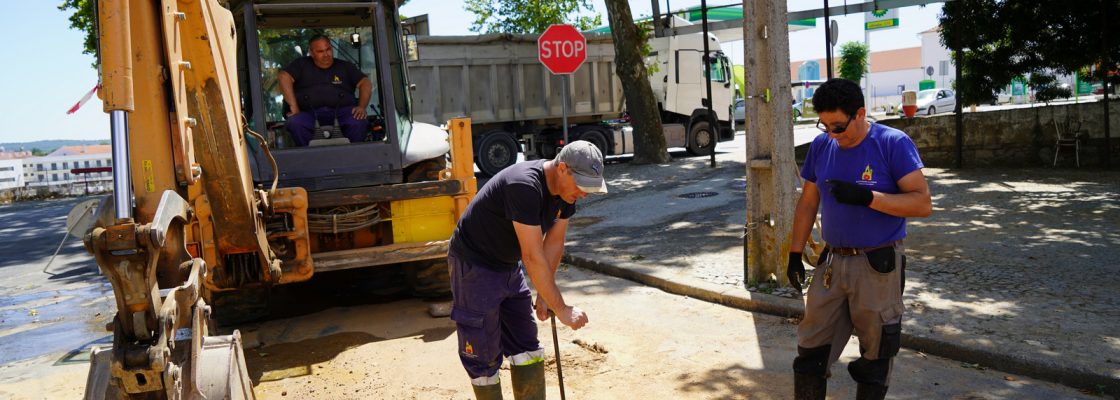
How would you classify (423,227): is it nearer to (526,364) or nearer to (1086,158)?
(526,364)

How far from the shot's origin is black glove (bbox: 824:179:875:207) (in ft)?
12.9

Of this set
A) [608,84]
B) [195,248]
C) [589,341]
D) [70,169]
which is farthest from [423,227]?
[70,169]

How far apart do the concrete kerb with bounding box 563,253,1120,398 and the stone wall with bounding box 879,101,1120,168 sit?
26.2ft

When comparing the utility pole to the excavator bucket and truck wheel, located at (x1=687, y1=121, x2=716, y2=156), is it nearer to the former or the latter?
the excavator bucket

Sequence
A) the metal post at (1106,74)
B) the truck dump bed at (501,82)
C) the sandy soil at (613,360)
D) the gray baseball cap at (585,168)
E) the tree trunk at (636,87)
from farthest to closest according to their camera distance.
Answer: the truck dump bed at (501,82) < the tree trunk at (636,87) < the metal post at (1106,74) < the sandy soil at (613,360) < the gray baseball cap at (585,168)

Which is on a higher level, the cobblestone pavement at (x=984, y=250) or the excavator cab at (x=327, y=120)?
the excavator cab at (x=327, y=120)

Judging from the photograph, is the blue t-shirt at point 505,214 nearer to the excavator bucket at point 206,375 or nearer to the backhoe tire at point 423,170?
the excavator bucket at point 206,375

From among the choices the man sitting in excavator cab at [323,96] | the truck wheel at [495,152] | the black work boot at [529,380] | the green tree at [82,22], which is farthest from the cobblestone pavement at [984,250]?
the green tree at [82,22]

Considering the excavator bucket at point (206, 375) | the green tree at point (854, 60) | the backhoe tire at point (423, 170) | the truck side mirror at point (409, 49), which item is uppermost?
the green tree at point (854, 60)

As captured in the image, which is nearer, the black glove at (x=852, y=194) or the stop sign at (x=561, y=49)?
the black glove at (x=852, y=194)

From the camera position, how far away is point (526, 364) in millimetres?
4414

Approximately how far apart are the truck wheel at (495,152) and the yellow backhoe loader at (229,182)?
11.1 metres

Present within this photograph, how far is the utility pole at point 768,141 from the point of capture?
6.76 metres

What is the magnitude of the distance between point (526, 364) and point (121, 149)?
79.5 inches
